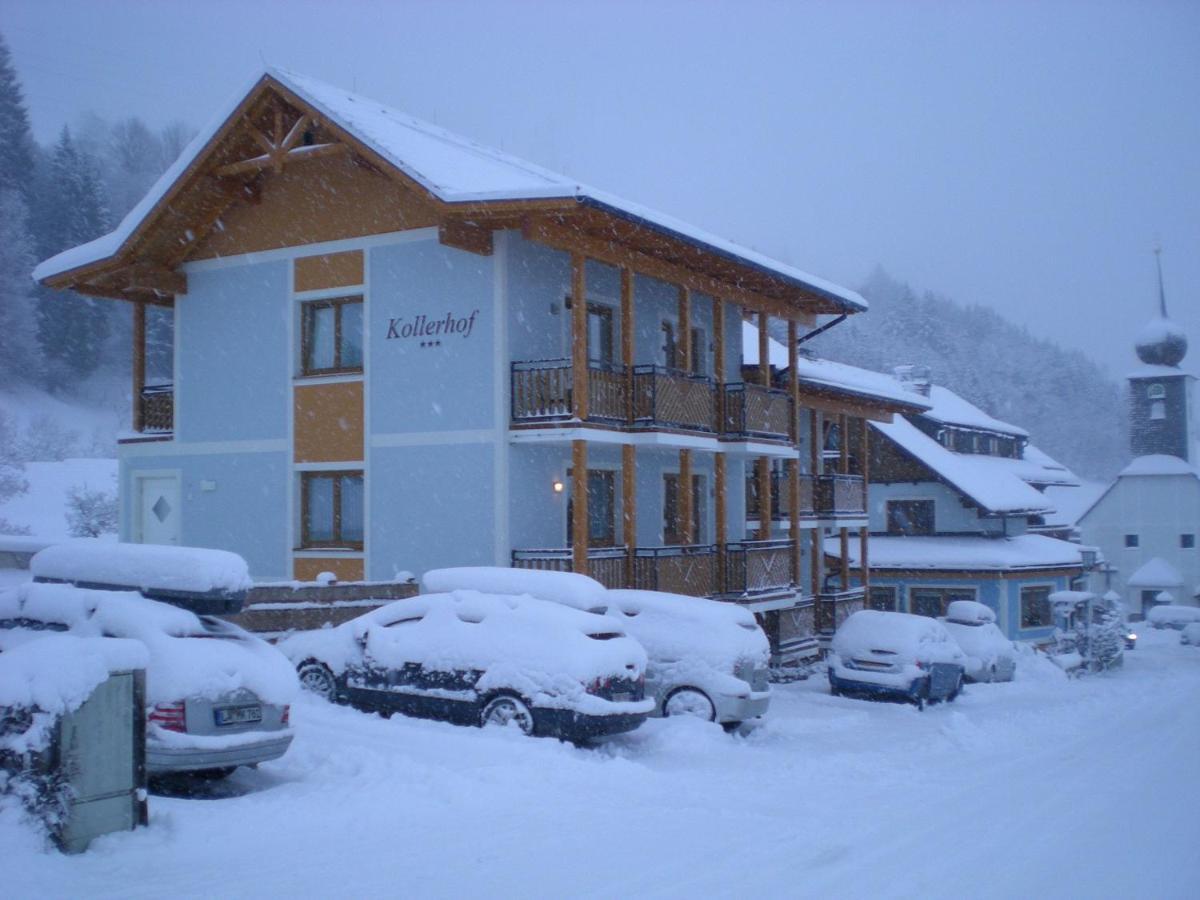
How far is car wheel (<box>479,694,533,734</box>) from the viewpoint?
11867mm

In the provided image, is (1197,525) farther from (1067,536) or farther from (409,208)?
(409,208)

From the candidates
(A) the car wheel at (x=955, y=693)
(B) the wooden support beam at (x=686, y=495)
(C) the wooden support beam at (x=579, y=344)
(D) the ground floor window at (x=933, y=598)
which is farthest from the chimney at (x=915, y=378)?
(C) the wooden support beam at (x=579, y=344)

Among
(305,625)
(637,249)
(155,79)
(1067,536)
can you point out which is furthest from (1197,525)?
(155,79)

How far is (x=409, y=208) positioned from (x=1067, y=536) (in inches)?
1777

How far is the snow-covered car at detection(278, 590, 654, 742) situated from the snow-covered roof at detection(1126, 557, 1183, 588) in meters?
53.0

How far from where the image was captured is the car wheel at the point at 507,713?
11.9 metres

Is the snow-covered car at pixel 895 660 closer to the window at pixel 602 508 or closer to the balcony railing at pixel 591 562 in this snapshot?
the balcony railing at pixel 591 562

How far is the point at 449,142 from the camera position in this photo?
73.3ft

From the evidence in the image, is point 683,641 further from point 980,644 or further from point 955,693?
point 980,644

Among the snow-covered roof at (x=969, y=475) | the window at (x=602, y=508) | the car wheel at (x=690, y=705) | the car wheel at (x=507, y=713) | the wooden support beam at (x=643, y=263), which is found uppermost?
the wooden support beam at (x=643, y=263)

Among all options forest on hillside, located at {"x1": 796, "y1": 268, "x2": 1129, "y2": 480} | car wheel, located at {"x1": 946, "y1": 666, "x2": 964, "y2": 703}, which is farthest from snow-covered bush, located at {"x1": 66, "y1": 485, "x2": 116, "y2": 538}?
forest on hillside, located at {"x1": 796, "y1": 268, "x2": 1129, "y2": 480}

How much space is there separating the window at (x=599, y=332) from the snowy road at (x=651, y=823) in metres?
8.78

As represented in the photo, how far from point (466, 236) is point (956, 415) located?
3131 centimetres

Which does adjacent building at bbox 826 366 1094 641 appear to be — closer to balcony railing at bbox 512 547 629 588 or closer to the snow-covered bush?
balcony railing at bbox 512 547 629 588
